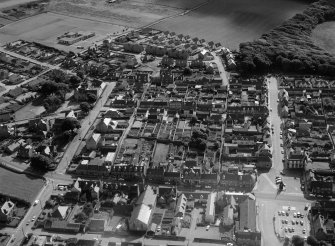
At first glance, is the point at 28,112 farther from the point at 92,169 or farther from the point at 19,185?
the point at 92,169

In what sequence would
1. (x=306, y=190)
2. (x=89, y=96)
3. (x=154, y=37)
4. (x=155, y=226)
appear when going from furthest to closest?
(x=154, y=37)
(x=89, y=96)
(x=306, y=190)
(x=155, y=226)

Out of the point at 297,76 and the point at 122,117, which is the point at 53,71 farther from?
the point at 297,76

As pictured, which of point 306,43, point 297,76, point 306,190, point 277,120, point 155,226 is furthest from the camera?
point 306,43

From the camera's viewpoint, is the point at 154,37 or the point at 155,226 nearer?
the point at 155,226

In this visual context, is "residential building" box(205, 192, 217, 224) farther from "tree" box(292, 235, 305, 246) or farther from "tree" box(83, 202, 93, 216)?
"tree" box(83, 202, 93, 216)

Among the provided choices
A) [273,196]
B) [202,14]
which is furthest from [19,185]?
[202,14]

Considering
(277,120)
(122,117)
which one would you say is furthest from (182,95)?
(277,120)
